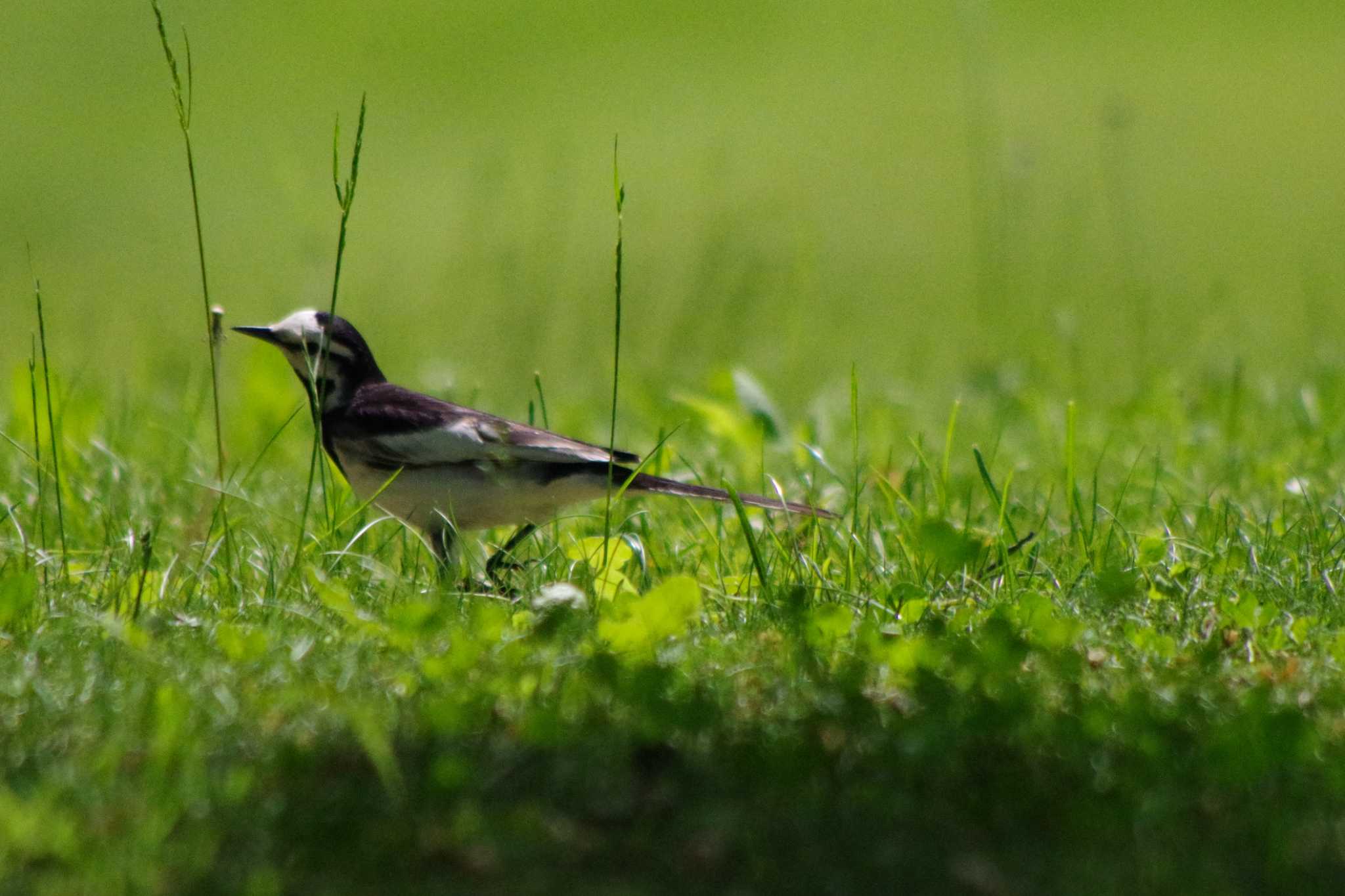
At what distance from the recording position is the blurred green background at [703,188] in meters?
9.25

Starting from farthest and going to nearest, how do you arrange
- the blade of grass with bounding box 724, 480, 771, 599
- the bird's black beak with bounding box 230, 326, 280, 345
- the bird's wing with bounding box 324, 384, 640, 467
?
the bird's black beak with bounding box 230, 326, 280, 345 → the bird's wing with bounding box 324, 384, 640, 467 → the blade of grass with bounding box 724, 480, 771, 599

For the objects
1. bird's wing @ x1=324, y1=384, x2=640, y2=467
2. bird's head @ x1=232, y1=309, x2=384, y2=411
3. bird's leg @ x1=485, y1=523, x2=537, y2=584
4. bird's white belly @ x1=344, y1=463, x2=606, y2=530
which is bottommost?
bird's leg @ x1=485, y1=523, x2=537, y2=584

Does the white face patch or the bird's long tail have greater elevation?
the white face patch

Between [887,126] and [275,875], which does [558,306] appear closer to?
[887,126]

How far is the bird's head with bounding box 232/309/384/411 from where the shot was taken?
5457 millimetres

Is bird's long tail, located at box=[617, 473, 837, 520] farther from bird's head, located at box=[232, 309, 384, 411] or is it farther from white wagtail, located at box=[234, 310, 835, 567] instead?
bird's head, located at box=[232, 309, 384, 411]

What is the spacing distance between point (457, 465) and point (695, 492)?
847mm

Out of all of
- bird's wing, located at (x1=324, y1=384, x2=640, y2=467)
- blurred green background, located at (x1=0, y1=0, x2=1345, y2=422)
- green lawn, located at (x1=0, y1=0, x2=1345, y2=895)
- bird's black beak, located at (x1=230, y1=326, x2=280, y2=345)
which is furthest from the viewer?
blurred green background, located at (x1=0, y1=0, x2=1345, y2=422)

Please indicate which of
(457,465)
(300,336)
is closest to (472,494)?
(457,465)

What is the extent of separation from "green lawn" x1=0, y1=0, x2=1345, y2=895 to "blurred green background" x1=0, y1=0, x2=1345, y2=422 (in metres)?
0.08

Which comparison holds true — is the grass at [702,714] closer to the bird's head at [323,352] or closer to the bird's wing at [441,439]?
the bird's wing at [441,439]

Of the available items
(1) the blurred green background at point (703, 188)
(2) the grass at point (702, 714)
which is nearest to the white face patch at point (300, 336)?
(2) the grass at point (702, 714)

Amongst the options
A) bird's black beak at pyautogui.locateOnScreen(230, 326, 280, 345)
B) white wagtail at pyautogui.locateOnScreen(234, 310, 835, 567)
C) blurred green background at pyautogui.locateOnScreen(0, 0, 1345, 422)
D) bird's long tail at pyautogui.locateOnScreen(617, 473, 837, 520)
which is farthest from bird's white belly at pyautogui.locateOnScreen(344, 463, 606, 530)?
blurred green background at pyautogui.locateOnScreen(0, 0, 1345, 422)

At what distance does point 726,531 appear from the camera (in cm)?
529
